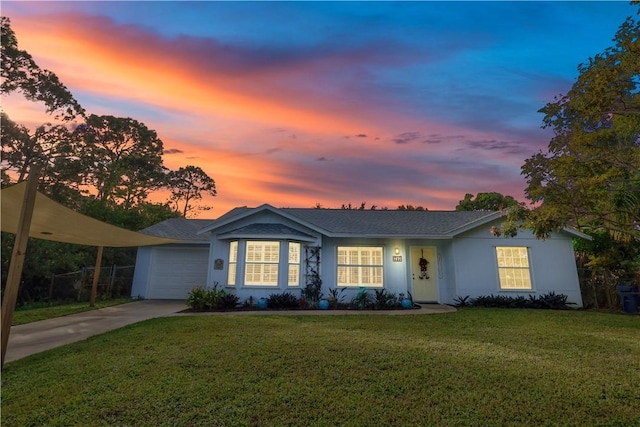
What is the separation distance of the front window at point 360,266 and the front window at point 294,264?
1.77 m

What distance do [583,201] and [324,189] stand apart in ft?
41.5

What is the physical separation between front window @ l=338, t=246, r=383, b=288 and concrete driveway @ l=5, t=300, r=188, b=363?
6.40 m

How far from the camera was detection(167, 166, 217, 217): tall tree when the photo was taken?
3284 cm

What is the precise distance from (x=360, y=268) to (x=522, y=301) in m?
6.19

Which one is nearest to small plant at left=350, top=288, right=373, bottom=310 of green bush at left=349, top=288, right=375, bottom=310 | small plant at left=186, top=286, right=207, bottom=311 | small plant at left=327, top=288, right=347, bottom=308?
green bush at left=349, top=288, right=375, bottom=310

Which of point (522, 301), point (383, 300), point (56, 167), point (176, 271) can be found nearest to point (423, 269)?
point (383, 300)

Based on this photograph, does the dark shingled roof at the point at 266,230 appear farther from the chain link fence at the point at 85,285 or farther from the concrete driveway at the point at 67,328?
the chain link fence at the point at 85,285

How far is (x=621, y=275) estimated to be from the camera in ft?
36.8

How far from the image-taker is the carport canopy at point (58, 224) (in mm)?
5566

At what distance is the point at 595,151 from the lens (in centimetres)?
645

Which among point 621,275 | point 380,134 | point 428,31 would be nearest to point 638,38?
point 428,31

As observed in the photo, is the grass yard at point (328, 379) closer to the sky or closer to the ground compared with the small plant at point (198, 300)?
closer to the ground

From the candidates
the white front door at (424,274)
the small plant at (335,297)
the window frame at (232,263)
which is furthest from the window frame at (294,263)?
the white front door at (424,274)

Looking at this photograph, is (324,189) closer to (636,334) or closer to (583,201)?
(583,201)
